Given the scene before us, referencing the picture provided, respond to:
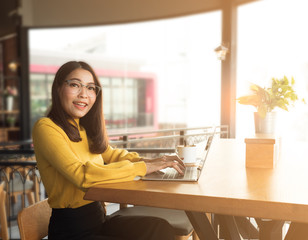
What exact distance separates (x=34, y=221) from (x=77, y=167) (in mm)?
264

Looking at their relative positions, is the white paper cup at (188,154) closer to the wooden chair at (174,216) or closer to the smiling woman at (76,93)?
the wooden chair at (174,216)

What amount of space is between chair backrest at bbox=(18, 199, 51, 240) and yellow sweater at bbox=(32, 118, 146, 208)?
43 mm

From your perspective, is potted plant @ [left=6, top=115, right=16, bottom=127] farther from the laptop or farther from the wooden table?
the wooden table

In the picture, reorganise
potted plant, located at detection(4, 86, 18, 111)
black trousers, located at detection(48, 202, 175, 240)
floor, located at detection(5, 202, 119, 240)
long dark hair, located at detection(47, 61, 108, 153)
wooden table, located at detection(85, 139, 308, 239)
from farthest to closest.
A: 1. potted plant, located at detection(4, 86, 18, 111)
2. floor, located at detection(5, 202, 119, 240)
3. long dark hair, located at detection(47, 61, 108, 153)
4. black trousers, located at detection(48, 202, 175, 240)
5. wooden table, located at detection(85, 139, 308, 239)

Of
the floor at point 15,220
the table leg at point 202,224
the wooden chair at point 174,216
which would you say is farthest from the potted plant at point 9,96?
the table leg at point 202,224

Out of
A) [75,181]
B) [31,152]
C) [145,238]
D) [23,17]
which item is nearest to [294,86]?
[145,238]

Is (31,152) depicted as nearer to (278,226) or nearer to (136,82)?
(278,226)

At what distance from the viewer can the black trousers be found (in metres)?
1.32

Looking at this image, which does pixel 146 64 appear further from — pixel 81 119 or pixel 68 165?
pixel 68 165

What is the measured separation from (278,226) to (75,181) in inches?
31.1

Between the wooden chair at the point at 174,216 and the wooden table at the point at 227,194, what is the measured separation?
391mm

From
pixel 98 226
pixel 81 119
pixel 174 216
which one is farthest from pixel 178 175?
pixel 81 119

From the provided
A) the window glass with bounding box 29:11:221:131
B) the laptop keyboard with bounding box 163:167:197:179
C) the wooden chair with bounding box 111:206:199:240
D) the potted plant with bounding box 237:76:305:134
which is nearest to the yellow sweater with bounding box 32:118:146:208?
the laptop keyboard with bounding box 163:167:197:179

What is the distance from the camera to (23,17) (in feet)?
24.9
